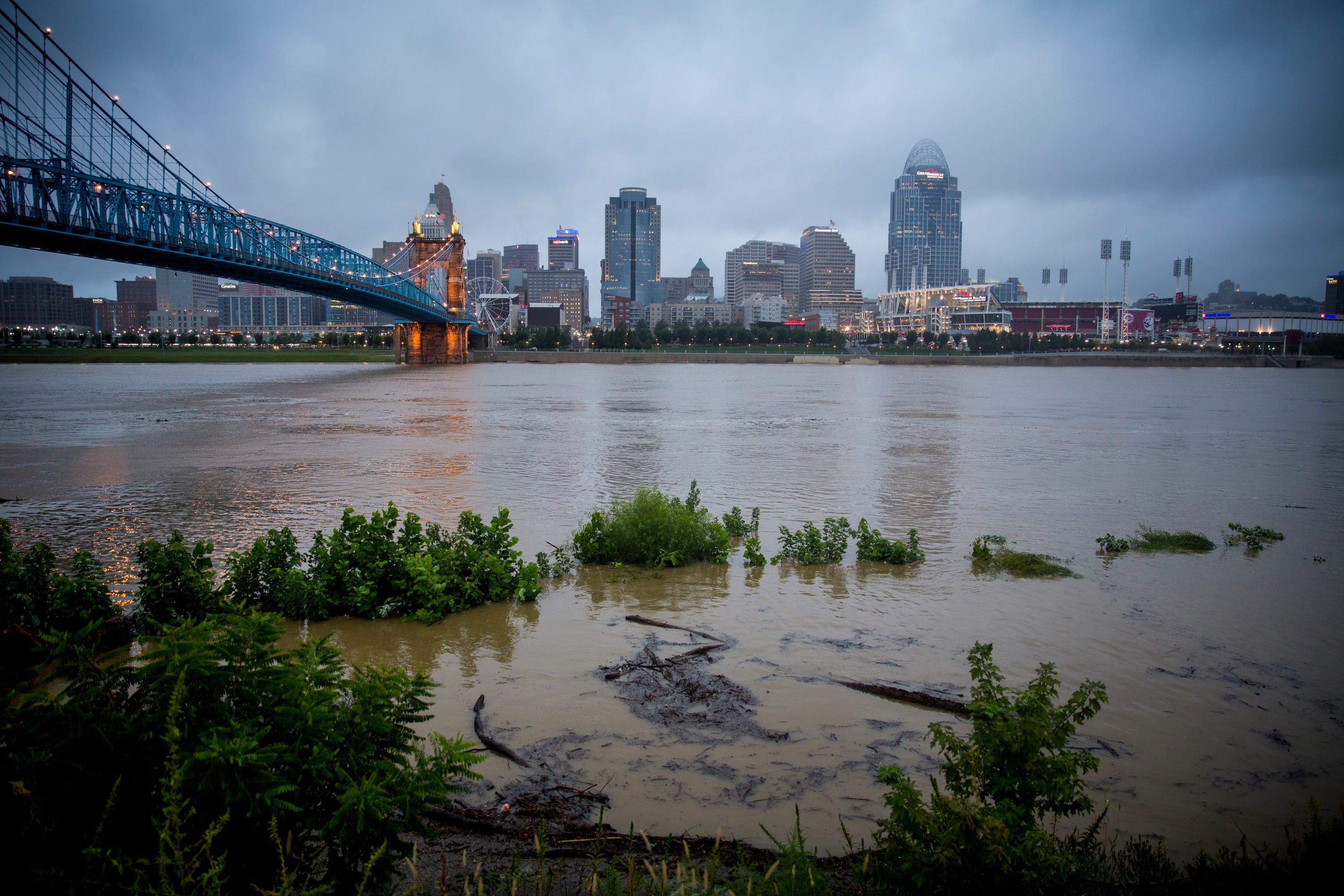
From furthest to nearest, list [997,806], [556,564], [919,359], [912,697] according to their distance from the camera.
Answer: [919,359], [556,564], [912,697], [997,806]

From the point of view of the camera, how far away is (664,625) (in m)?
7.77

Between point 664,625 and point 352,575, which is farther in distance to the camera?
point 352,575

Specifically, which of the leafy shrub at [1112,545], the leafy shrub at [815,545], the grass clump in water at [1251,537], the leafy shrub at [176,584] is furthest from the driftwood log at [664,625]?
the grass clump in water at [1251,537]

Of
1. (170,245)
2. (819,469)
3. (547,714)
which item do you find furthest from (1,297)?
(547,714)

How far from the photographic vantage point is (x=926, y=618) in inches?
321

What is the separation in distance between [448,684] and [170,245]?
164 ft

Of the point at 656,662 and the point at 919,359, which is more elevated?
the point at 919,359

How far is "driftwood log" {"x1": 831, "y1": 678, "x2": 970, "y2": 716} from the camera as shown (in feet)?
19.2

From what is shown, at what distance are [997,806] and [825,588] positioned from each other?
5.89 metres

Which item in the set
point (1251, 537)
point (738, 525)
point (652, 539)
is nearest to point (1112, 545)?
point (1251, 537)

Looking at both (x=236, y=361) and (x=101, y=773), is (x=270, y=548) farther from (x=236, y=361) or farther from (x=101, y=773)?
(x=236, y=361)

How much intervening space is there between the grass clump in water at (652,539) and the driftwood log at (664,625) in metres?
1.95

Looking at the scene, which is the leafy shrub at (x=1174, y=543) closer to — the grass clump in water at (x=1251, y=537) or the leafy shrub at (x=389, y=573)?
the grass clump in water at (x=1251, y=537)

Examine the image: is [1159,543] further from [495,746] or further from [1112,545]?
[495,746]
